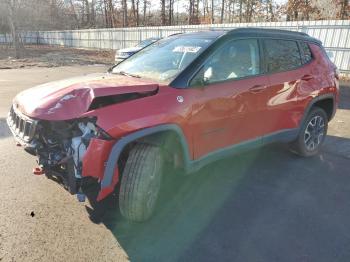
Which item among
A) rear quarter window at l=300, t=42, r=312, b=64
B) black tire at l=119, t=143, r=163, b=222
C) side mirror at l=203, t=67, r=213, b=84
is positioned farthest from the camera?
rear quarter window at l=300, t=42, r=312, b=64

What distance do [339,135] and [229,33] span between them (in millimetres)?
3655

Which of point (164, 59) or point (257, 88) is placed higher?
point (164, 59)

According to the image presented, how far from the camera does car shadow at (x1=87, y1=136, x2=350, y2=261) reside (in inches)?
112

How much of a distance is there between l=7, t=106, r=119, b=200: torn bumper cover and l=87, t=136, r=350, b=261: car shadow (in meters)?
0.68

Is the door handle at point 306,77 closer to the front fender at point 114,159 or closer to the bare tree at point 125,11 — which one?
the front fender at point 114,159

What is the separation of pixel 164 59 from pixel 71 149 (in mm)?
1682

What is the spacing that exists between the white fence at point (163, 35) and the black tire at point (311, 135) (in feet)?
6.17

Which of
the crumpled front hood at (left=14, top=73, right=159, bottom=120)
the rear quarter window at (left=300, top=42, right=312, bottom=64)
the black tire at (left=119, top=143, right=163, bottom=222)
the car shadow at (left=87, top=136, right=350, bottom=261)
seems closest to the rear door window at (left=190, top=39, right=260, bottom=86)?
the crumpled front hood at (left=14, top=73, right=159, bottom=120)

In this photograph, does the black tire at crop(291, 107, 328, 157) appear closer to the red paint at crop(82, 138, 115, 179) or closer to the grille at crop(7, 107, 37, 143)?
the red paint at crop(82, 138, 115, 179)

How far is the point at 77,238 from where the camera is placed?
2939 millimetres

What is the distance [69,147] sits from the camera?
2.68 meters

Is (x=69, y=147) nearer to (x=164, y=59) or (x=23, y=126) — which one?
(x=23, y=126)

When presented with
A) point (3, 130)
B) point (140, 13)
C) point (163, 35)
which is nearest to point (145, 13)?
point (140, 13)

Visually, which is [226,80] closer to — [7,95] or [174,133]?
[174,133]
